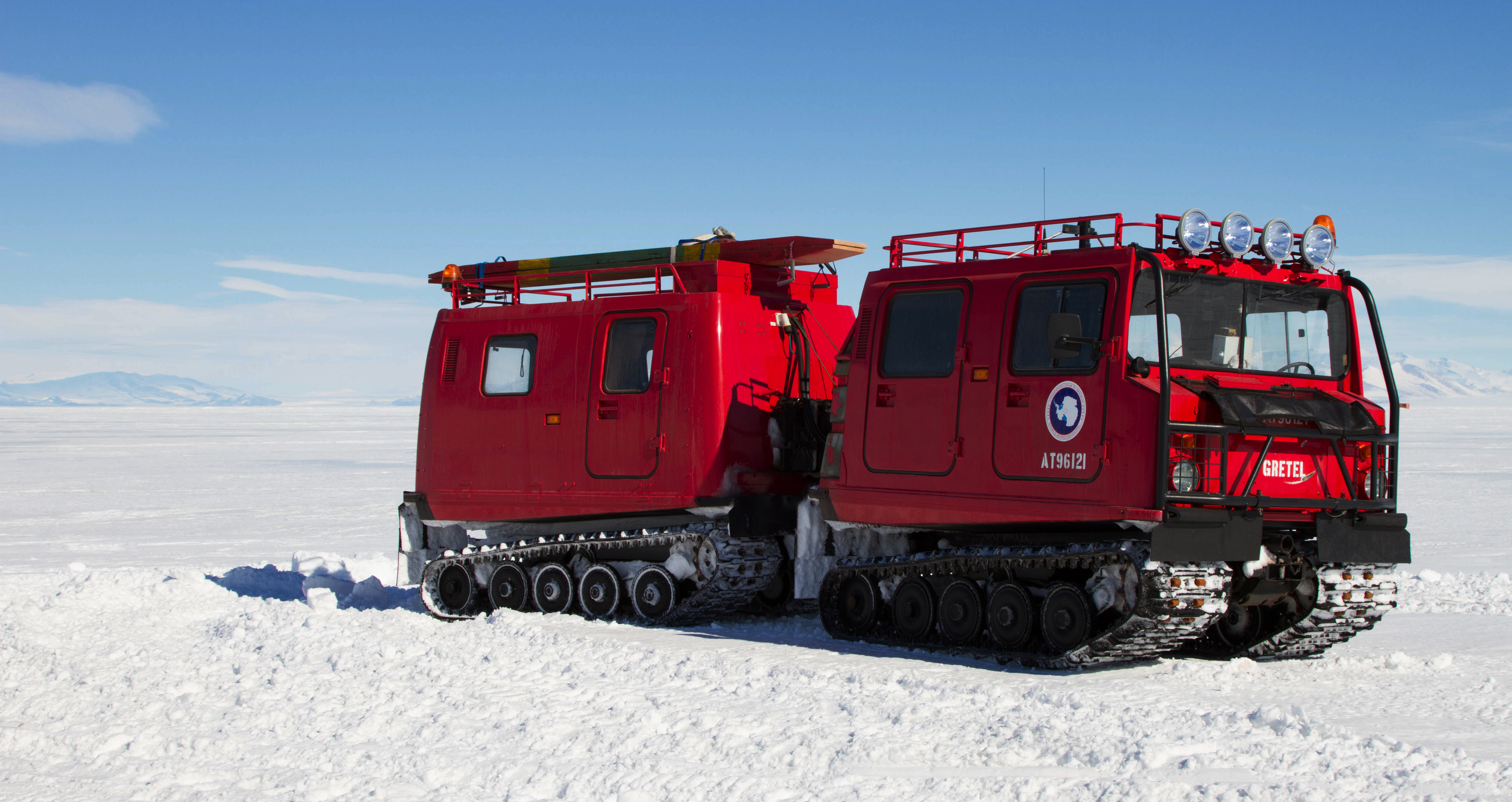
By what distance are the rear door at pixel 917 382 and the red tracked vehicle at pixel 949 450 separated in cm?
2

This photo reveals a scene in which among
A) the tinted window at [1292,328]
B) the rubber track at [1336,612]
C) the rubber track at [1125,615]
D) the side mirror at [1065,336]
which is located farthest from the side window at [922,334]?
the rubber track at [1336,612]

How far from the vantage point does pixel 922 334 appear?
911 cm

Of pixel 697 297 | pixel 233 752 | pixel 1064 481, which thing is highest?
pixel 697 297

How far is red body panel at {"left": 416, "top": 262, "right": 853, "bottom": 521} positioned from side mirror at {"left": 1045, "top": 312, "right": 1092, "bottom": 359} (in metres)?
3.05

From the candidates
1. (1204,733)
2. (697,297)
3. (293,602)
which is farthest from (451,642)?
(1204,733)

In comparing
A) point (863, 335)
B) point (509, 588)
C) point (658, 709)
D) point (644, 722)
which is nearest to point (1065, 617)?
point (863, 335)

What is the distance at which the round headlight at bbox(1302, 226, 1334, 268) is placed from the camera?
8789 mm

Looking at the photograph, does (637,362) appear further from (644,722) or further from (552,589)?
(644,722)

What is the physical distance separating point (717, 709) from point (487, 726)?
119 centimetres

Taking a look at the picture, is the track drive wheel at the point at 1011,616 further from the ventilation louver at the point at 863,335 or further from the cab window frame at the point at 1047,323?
the ventilation louver at the point at 863,335

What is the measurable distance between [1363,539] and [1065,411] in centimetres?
203

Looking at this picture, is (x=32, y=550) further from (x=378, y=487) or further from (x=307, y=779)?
(x=307, y=779)

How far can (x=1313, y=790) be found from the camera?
17.7 ft

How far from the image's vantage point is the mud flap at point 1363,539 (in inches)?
321
